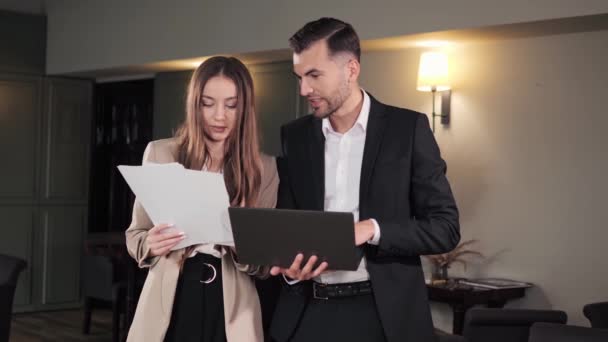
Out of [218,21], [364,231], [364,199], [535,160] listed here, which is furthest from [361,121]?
[218,21]

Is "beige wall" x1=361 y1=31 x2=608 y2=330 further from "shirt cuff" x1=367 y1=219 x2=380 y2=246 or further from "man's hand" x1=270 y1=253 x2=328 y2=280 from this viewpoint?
"man's hand" x1=270 y1=253 x2=328 y2=280

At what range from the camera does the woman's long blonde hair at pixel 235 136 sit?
7.66 ft

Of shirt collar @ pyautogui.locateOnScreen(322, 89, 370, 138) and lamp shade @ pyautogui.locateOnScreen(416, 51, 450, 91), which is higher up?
lamp shade @ pyautogui.locateOnScreen(416, 51, 450, 91)

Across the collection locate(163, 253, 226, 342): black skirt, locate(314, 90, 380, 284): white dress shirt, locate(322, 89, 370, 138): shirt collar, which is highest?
locate(322, 89, 370, 138): shirt collar

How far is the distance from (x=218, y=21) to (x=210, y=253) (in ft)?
15.8

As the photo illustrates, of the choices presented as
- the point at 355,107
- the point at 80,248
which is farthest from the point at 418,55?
the point at 80,248

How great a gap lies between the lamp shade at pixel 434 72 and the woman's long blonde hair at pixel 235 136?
3.64 meters

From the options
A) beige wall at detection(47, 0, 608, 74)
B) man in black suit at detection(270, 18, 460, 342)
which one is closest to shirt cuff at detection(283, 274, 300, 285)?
man in black suit at detection(270, 18, 460, 342)

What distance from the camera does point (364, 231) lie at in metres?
2.07

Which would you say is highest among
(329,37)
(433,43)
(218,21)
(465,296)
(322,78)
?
(218,21)

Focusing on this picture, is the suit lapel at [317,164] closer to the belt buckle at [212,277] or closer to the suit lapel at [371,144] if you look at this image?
the suit lapel at [371,144]

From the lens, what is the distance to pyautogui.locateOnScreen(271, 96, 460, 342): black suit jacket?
213 centimetres

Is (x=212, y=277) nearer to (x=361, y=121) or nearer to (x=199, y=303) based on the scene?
(x=199, y=303)

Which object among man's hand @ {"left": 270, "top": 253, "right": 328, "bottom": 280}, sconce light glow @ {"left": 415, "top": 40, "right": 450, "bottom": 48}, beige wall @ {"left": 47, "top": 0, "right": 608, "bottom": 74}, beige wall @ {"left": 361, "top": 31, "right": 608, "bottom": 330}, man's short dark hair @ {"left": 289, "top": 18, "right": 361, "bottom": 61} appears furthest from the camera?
sconce light glow @ {"left": 415, "top": 40, "right": 450, "bottom": 48}
